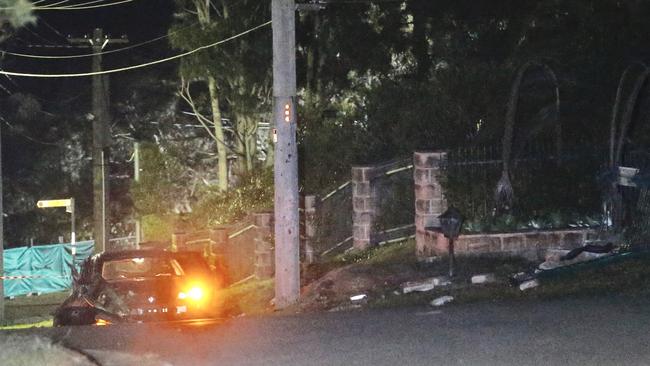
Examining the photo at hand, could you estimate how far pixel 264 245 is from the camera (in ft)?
65.4

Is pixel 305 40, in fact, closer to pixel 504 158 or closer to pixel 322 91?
pixel 322 91

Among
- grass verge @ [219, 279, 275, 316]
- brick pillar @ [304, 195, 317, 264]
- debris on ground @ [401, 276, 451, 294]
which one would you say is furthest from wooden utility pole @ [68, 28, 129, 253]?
debris on ground @ [401, 276, 451, 294]

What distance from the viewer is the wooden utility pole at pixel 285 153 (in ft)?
45.2

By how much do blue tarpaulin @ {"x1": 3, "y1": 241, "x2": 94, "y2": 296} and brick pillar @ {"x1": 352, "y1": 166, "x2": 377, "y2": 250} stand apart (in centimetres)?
1514

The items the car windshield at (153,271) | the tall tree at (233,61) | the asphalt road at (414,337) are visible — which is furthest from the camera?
the tall tree at (233,61)

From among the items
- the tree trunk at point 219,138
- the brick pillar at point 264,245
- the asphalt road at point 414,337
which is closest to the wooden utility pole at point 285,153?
the asphalt road at point 414,337

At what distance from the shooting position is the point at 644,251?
40.9ft

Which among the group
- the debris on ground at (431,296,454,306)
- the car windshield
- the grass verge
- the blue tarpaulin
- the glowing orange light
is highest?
the car windshield

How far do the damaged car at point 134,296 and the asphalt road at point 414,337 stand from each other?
1.00 metres

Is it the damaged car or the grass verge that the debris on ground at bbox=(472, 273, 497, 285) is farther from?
the grass verge

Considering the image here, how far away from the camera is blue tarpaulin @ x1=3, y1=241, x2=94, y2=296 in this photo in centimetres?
3058

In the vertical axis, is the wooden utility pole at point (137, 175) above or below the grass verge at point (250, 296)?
above

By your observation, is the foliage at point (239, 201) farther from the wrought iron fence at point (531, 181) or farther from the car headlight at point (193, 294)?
the car headlight at point (193, 294)

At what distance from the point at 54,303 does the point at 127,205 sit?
7.08 metres
